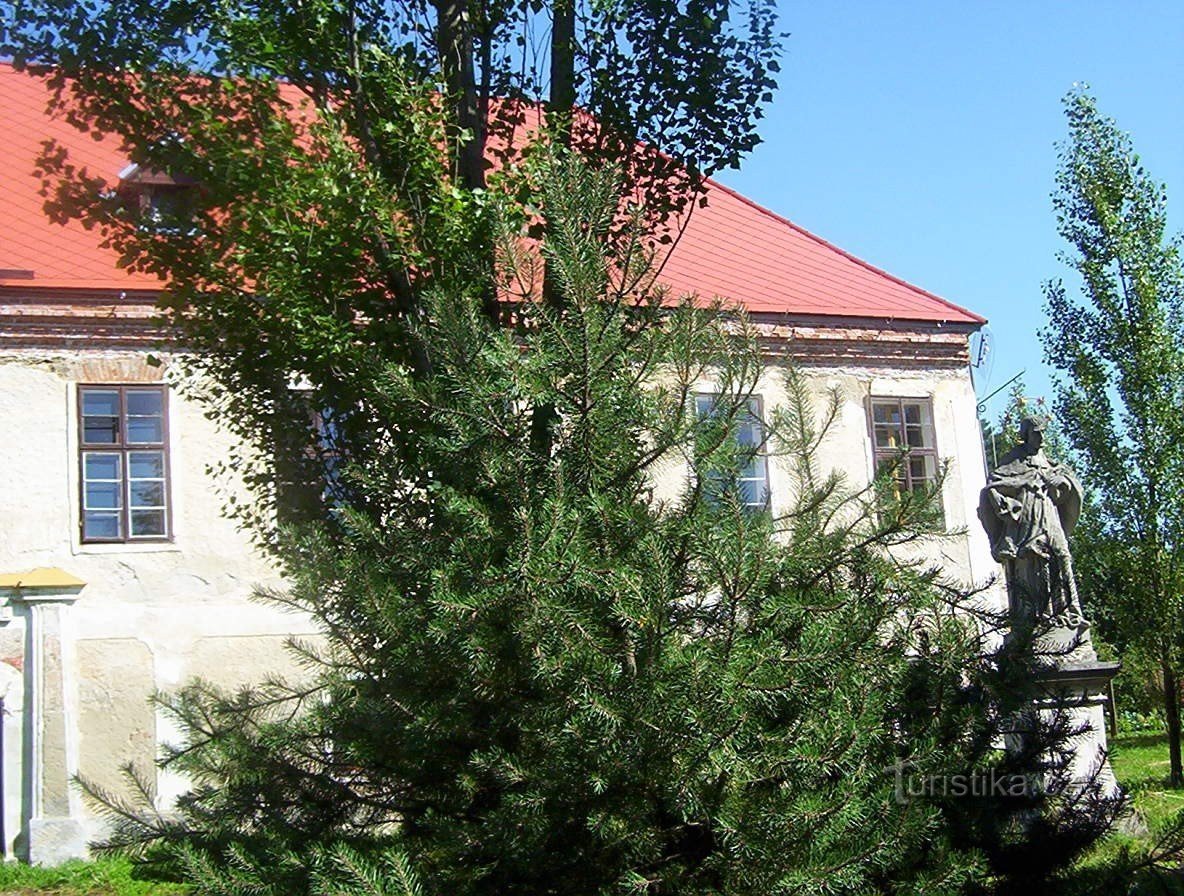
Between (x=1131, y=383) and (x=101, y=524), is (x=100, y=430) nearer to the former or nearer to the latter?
(x=101, y=524)

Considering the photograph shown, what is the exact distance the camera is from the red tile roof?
13.6 meters

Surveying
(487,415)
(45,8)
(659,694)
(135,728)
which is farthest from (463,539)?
(135,728)

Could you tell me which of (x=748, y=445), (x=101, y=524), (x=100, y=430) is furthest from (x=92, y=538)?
(x=748, y=445)

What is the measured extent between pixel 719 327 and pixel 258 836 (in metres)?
2.23

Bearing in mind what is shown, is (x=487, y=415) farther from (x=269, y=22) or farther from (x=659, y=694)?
(x=269, y=22)

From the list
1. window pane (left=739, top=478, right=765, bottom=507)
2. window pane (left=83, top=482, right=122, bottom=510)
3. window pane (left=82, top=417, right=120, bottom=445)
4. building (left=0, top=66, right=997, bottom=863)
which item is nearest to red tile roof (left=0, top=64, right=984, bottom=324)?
building (left=0, top=66, right=997, bottom=863)

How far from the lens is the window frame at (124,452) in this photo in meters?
13.3

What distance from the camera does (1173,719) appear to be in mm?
14242

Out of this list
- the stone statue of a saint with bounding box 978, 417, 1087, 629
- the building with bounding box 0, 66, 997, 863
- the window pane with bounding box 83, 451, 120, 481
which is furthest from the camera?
the window pane with bounding box 83, 451, 120, 481

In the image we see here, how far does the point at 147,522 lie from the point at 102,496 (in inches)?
19.3

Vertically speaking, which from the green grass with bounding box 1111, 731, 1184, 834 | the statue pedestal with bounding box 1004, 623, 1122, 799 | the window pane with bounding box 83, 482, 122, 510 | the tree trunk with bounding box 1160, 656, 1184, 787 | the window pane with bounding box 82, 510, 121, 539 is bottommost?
the green grass with bounding box 1111, 731, 1184, 834

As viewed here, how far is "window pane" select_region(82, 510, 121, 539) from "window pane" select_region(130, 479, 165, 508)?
0.24 m

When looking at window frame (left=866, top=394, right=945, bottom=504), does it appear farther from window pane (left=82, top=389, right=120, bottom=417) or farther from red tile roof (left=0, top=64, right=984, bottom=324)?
window pane (left=82, top=389, right=120, bottom=417)

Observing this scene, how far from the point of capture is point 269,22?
21.0 feet
